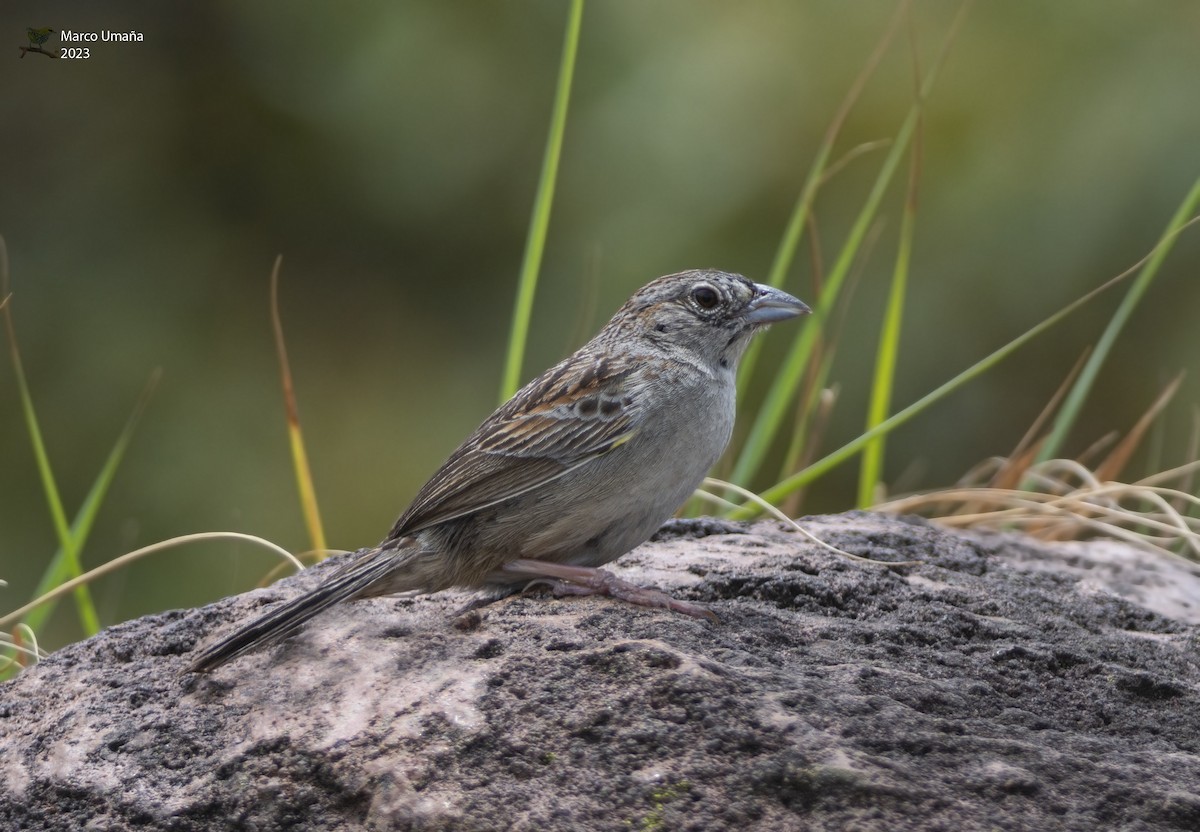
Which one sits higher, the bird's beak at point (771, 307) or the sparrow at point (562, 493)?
the bird's beak at point (771, 307)

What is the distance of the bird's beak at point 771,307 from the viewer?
3.66 meters

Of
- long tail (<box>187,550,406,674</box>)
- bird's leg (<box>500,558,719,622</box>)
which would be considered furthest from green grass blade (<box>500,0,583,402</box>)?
long tail (<box>187,550,406,674</box>)

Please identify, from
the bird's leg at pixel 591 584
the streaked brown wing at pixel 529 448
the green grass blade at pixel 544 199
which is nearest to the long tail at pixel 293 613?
the streaked brown wing at pixel 529 448

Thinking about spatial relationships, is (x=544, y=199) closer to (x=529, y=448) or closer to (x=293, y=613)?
(x=529, y=448)

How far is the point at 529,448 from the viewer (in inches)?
131

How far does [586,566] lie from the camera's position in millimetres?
3330

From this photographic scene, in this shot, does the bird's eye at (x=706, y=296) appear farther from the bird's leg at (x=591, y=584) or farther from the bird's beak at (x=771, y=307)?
the bird's leg at (x=591, y=584)

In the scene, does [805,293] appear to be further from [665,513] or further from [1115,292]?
[665,513]

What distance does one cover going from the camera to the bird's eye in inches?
145

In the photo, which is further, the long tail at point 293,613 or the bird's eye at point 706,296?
the bird's eye at point 706,296

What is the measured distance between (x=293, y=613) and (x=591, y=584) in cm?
67

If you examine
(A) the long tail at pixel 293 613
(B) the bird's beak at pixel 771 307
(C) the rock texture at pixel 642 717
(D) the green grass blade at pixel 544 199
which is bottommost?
(C) the rock texture at pixel 642 717

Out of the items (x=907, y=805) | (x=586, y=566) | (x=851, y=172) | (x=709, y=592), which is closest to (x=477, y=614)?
(x=586, y=566)

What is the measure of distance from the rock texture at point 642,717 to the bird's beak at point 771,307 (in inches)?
25.7
